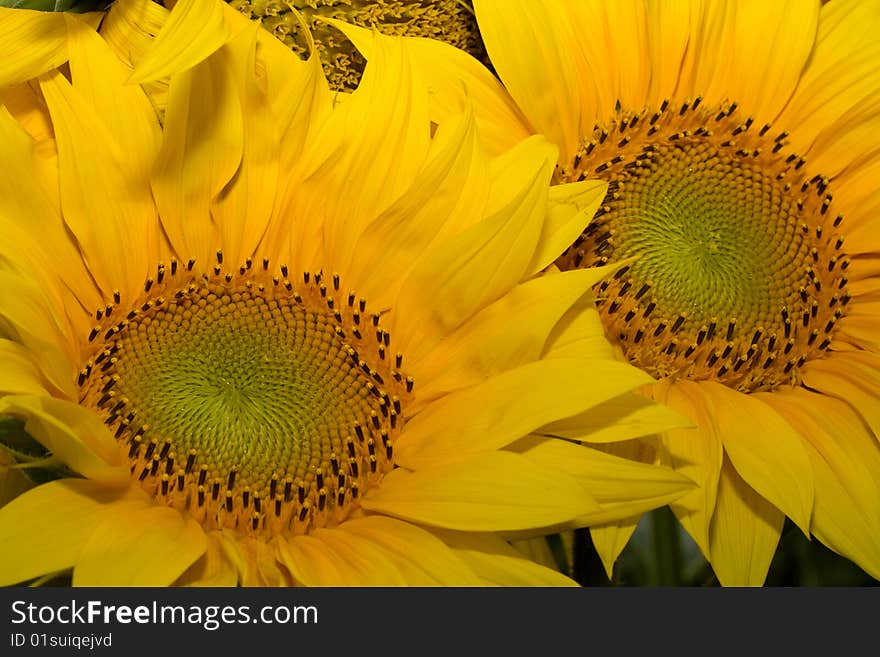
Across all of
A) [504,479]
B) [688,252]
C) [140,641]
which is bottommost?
[140,641]

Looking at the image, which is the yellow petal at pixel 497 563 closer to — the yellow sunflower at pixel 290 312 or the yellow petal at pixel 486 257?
the yellow sunflower at pixel 290 312

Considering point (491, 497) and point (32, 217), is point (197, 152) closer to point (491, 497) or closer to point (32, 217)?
point (32, 217)

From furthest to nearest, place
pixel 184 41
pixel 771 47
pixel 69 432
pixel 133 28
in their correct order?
1. pixel 771 47
2. pixel 133 28
3. pixel 184 41
4. pixel 69 432

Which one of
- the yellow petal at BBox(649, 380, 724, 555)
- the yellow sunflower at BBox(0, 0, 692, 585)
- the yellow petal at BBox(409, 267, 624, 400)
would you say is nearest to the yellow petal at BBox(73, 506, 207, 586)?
the yellow sunflower at BBox(0, 0, 692, 585)

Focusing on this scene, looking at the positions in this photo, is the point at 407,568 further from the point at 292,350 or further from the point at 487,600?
the point at 292,350

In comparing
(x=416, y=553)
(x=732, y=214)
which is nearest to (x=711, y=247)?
(x=732, y=214)

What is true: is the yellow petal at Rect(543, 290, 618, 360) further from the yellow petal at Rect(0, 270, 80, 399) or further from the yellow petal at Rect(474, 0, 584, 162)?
the yellow petal at Rect(0, 270, 80, 399)

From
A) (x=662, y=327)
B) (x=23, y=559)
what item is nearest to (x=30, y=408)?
(x=23, y=559)
